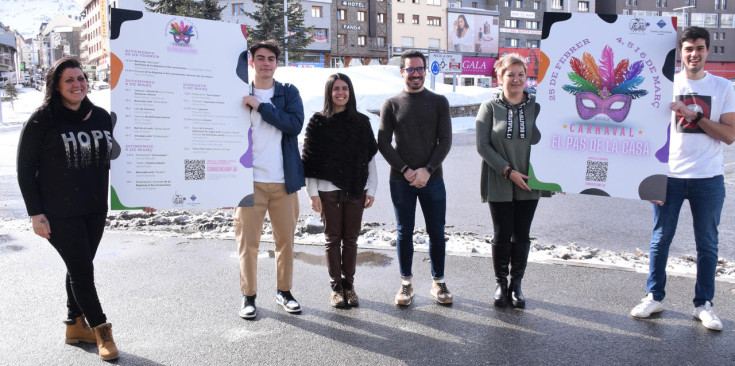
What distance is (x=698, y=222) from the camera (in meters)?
4.28

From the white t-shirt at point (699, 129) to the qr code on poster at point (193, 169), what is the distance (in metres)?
3.62

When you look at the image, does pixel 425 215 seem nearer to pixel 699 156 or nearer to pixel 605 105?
pixel 605 105

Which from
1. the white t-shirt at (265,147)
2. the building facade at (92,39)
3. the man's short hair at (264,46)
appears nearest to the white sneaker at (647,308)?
the white t-shirt at (265,147)

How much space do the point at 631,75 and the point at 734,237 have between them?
4.15m

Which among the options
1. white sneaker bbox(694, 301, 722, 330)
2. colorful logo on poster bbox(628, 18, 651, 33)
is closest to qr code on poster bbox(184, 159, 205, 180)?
A: colorful logo on poster bbox(628, 18, 651, 33)

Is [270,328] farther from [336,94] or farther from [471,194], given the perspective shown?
[471,194]

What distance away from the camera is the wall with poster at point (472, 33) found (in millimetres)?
65812

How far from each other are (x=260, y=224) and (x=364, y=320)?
1.15 metres

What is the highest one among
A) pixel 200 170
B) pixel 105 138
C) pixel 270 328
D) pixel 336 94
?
pixel 336 94

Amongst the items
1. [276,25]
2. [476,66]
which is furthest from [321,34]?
[276,25]

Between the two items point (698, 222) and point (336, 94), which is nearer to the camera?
point (698, 222)

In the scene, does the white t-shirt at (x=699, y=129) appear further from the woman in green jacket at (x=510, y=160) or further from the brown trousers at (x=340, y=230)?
the brown trousers at (x=340, y=230)

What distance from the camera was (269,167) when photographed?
453cm

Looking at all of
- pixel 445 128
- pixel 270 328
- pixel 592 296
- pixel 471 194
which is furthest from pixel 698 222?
pixel 471 194
